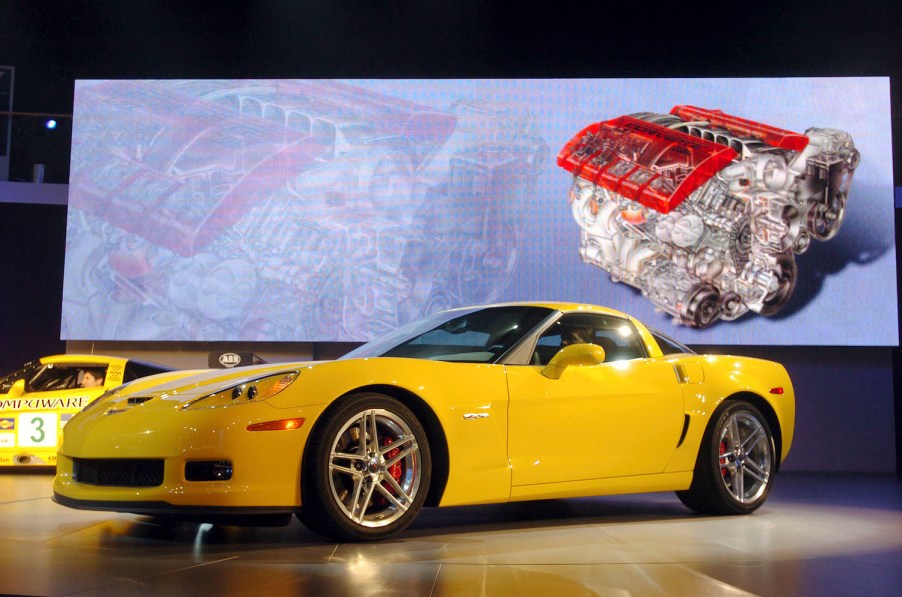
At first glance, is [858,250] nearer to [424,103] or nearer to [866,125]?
[866,125]

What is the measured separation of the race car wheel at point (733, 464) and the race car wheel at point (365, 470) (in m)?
1.95

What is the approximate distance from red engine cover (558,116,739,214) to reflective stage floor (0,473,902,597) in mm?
4610

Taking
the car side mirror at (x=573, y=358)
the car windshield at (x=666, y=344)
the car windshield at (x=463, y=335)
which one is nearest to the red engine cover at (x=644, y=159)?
the car windshield at (x=666, y=344)

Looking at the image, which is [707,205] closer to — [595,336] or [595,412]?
[595,336]

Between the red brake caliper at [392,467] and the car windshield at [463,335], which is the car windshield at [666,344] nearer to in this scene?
the car windshield at [463,335]

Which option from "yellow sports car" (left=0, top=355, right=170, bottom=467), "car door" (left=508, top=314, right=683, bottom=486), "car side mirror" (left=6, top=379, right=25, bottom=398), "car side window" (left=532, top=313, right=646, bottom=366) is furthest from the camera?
"car side mirror" (left=6, top=379, right=25, bottom=398)

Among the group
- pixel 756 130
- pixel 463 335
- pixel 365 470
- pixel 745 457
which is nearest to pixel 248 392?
pixel 365 470

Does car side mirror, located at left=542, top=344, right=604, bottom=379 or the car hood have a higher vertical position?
car side mirror, located at left=542, top=344, right=604, bottom=379

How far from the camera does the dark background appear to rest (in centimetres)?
1040

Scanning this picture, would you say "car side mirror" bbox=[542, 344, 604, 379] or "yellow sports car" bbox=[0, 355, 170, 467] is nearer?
"car side mirror" bbox=[542, 344, 604, 379]

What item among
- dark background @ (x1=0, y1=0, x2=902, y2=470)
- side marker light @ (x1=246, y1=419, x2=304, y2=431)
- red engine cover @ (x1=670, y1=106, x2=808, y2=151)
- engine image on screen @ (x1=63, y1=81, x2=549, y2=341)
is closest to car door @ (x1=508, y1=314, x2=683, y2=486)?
side marker light @ (x1=246, y1=419, x2=304, y2=431)

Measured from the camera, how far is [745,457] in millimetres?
5391

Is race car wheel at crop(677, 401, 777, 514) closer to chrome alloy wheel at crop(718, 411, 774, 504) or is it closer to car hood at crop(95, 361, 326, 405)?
chrome alloy wheel at crop(718, 411, 774, 504)

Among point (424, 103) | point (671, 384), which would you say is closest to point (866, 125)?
point (424, 103)
